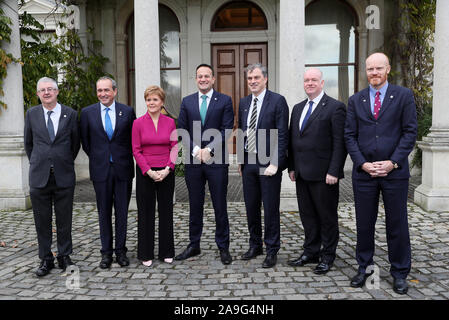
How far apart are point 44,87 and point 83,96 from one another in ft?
19.5

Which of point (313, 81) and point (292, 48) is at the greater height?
point (292, 48)

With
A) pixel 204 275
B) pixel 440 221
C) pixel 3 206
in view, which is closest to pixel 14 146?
pixel 3 206

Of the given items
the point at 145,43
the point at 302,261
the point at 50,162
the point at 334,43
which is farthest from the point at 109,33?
the point at 302,261

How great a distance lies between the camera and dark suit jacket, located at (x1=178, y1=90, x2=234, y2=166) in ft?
13.8

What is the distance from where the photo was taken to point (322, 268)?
389 cm

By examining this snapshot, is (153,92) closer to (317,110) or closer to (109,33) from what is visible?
(317,110)

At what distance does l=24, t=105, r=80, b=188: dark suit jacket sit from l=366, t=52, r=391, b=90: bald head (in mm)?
2833

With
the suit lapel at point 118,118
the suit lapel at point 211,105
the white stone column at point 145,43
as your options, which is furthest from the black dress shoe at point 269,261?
the white stone column at point 145,43

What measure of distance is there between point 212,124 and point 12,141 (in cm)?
429

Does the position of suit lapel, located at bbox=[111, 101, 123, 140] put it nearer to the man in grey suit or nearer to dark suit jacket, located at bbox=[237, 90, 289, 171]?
the man in grey suit

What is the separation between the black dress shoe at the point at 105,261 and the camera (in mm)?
4141

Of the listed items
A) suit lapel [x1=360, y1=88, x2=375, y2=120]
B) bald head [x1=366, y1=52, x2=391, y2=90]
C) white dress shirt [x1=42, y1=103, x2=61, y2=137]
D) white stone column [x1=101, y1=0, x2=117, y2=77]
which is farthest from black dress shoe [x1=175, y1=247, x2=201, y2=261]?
white stone column [x1=101, y1=0, x2=117, y2=77]
